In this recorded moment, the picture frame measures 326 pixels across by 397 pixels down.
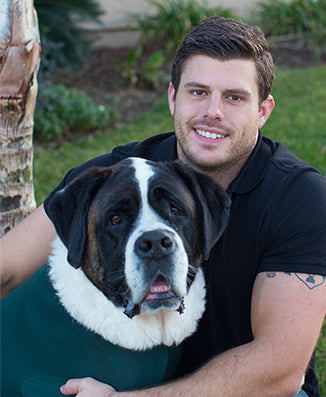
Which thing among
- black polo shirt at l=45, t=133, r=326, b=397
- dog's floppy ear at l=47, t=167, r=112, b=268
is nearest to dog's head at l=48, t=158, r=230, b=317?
dog's floppy ear at l=47, t=167, r=112, b=268

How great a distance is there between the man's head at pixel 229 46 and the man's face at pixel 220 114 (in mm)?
39

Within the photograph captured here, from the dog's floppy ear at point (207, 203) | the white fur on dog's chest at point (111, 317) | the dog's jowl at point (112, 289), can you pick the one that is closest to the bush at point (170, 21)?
the dog's floppy ear at point (207, 203)

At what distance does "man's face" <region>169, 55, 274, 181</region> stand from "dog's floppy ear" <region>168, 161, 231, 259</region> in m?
0.37

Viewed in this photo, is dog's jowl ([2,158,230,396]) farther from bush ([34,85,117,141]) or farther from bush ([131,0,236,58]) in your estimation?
bush ([131,0,236,58])

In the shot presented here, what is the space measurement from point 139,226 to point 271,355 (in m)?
0.81

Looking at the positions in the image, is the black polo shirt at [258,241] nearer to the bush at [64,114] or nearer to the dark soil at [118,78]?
the bush at [64,114]

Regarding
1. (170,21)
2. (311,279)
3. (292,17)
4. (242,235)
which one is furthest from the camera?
(292,17)

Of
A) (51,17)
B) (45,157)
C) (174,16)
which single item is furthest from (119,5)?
(45,157)

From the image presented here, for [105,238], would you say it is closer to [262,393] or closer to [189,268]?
[189,268]

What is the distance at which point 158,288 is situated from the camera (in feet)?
7.30

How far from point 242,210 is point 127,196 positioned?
0.65 m

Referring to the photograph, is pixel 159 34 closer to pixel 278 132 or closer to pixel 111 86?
pixel 111 86

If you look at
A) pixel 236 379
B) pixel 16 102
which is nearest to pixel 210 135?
pixel 16 102

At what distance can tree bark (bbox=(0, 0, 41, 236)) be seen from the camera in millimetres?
2869
